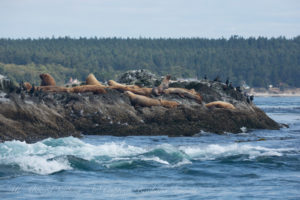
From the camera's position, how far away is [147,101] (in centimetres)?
2755

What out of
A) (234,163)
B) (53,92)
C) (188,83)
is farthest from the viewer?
(188,83)

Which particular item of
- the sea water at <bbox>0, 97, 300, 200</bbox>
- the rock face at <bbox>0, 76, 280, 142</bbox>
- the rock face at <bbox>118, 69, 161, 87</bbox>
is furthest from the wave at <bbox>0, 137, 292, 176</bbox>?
the rock face at <bbox>118, 69, 161, 87</bbox>

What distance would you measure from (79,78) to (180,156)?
597ft

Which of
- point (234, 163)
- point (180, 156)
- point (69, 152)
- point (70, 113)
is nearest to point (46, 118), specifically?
point (70, 113)

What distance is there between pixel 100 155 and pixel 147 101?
9301 mm

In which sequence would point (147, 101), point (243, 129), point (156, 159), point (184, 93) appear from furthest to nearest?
point (184, 93)
point (243, 129)
point (147, 101)
point (156, 159)

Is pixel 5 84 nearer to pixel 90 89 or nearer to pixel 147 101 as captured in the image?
pixel 90 89

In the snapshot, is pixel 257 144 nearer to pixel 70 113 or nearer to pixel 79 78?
pixel 70 113

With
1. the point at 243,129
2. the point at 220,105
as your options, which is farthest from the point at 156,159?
the point at 220,105

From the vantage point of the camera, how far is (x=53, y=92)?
27.4m

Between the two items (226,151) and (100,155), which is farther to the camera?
(226,151)

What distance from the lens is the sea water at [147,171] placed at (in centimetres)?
1366

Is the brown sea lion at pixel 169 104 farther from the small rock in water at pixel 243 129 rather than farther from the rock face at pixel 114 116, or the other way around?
the small rock in water at pixel 243 129

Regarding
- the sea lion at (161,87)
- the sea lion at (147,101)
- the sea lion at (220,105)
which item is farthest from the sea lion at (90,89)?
the sea lion at (220,105)
